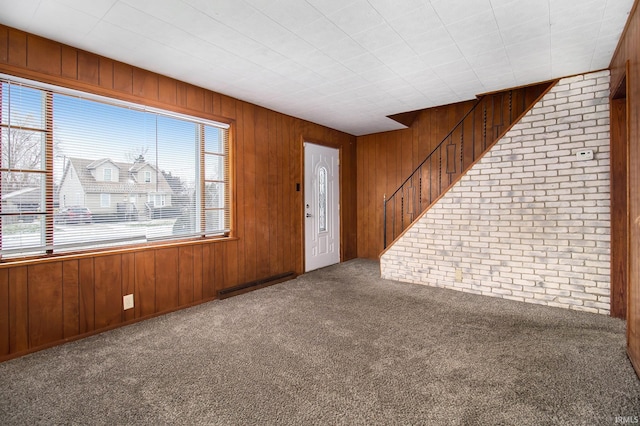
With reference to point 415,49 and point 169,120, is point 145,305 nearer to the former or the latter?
point 169,120

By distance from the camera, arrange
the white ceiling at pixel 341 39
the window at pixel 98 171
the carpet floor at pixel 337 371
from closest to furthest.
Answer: the carpet floor at pixel 337 371, the white ceiling at pixel 341 39, the window at pixel 98 171

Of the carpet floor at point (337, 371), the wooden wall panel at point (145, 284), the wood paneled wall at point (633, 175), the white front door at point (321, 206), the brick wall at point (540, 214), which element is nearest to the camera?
the carpet floor at point (337, 371)

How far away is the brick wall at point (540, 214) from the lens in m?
3.28

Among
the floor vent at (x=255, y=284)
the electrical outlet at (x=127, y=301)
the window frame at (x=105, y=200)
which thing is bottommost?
the floor vent at (x=255, y=284)

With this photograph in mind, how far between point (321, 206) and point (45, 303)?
3.81m

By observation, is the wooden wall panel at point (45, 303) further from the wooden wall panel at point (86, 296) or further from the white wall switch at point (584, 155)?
the white wall switch at point (584, 155)

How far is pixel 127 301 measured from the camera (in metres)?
3.06

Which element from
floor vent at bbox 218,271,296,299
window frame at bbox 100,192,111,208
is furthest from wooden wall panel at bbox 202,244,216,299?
window frame at bbox 100,192,111,208

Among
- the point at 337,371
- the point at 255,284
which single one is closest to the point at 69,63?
the point at 255,284

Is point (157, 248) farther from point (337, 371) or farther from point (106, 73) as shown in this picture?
point (337, 371)

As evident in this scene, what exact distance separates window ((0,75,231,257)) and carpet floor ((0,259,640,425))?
3.13ft

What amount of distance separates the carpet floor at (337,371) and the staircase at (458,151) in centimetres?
211

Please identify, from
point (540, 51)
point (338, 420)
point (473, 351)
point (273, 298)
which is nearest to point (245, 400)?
point (338, 420)

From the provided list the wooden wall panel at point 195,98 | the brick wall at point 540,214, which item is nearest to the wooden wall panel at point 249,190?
the wooden wall panel at point 195,98
